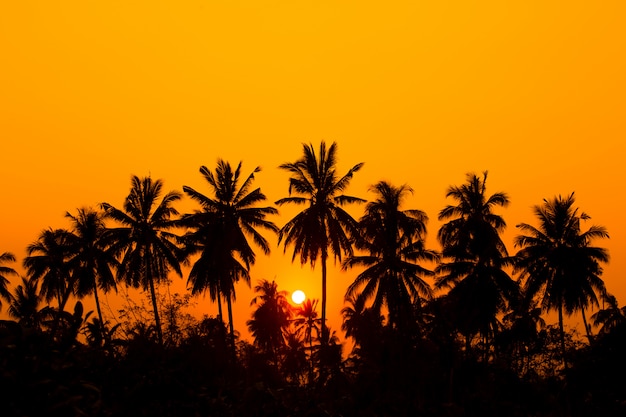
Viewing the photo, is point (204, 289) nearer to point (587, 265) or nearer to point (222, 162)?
point (222, 162)

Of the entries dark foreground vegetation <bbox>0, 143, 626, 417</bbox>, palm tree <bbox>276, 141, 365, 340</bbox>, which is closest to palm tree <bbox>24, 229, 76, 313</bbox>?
dark foreground vegetation <bbox>0, 143, 626, 417</bbox>

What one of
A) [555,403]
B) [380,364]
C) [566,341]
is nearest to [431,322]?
[380,364]

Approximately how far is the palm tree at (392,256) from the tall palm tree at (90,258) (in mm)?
20933

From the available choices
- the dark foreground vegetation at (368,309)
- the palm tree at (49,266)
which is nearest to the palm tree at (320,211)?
the dark foreground vegetation at (368,309)

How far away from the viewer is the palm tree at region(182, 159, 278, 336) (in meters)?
48.7

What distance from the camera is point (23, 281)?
242 ft

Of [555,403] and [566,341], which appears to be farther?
[566,341]

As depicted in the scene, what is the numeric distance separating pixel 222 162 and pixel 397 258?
14.6 metres

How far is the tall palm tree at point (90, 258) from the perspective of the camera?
56.9 m

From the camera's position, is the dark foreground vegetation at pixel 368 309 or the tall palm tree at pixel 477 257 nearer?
the dark foreground vegetation at pixel 368 309

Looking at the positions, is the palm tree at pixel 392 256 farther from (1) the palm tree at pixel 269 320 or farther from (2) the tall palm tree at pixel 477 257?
(1) the palm tree at pixel 269 320

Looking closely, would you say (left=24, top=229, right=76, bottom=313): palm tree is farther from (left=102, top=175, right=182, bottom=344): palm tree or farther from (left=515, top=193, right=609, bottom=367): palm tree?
(left=515, top=193, right=609, bottom=367): palm tree

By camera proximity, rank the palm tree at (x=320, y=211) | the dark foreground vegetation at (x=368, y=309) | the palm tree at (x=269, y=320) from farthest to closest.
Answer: the palm tree at (x=269, y=320), the palm tree at (x=320, y=211), the dark foreground vegetation at (x=368, y=309)

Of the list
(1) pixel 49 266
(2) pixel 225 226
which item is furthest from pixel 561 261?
(1) pixel 49 266
